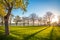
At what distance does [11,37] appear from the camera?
1562cm

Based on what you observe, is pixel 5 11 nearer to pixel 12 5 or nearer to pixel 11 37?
pixel 12 5

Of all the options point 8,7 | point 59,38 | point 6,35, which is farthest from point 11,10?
point 59,38

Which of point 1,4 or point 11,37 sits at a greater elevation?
point 1,4

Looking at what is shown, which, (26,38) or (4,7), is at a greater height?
(4,7)

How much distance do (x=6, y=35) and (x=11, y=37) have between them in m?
0.82

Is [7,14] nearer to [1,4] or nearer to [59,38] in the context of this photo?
[1,4]

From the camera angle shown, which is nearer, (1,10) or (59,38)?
(59,38)

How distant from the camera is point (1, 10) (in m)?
16.7

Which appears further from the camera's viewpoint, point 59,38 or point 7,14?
point 7,14

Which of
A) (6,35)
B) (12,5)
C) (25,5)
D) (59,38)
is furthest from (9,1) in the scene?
(59,38)

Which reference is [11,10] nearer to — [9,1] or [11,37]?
[9,1]

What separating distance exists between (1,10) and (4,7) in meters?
0.41

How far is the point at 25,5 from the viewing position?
659 inches

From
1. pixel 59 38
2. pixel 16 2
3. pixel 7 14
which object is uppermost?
pixel 16 2
